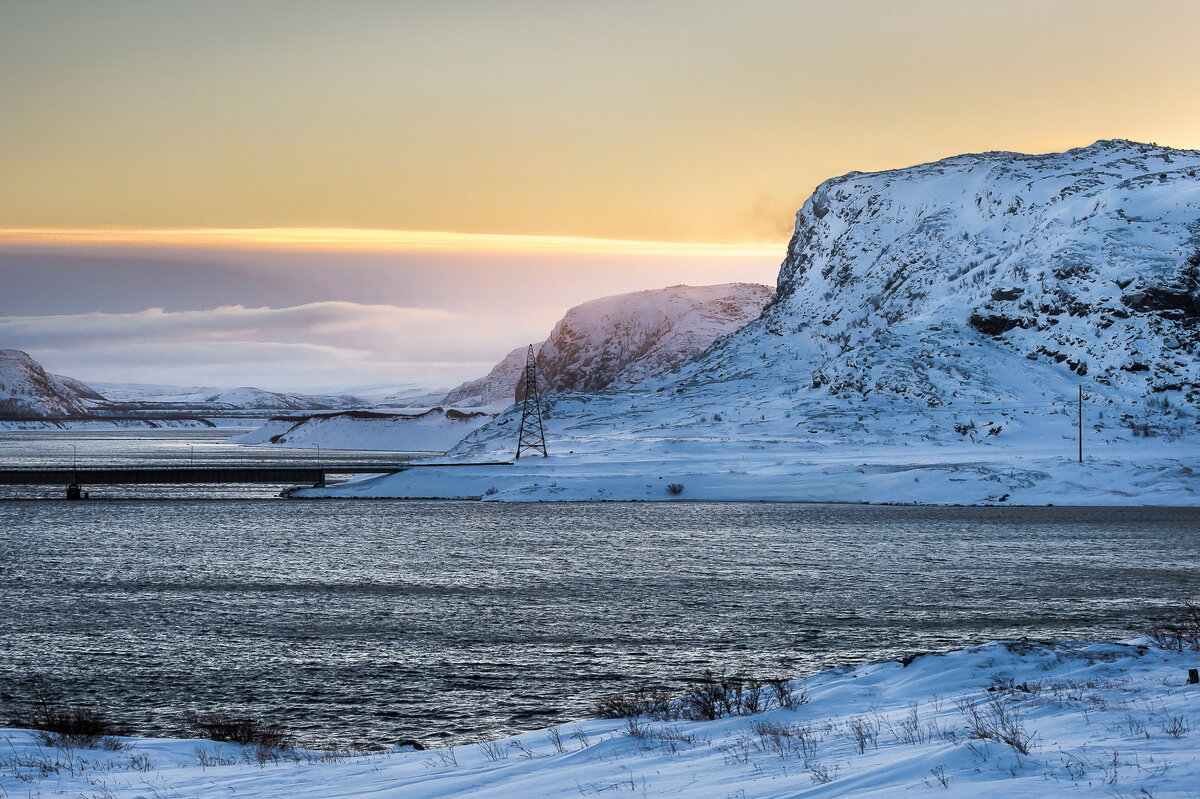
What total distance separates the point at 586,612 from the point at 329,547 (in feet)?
86.3

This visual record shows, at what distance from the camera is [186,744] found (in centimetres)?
1744

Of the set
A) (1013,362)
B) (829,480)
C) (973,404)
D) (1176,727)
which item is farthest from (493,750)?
(1013,362)

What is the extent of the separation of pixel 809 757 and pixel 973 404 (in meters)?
133

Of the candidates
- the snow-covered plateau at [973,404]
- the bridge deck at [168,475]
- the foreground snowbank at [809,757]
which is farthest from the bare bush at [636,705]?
the bridge deck at [168,475]

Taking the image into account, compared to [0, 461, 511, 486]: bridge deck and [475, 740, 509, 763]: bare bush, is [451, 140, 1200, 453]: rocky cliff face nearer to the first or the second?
[0, 461, 511, 486]: bridge deck

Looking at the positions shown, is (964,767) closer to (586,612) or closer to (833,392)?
(586,612)

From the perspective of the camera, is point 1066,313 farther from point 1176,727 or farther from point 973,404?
point 1176,727

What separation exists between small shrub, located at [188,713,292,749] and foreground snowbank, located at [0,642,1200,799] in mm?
780

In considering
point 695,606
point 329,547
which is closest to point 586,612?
point 695,606

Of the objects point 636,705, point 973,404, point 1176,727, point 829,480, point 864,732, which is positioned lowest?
point 829,480

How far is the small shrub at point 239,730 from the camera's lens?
18.2 meters

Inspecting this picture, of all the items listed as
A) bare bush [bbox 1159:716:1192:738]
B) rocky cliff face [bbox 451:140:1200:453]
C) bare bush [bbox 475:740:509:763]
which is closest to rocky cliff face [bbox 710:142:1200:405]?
rocky cliff face [bbox 451:140:1200:453]

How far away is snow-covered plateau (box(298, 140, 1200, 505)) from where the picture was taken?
95.7 metres

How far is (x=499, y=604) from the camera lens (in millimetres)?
36469
